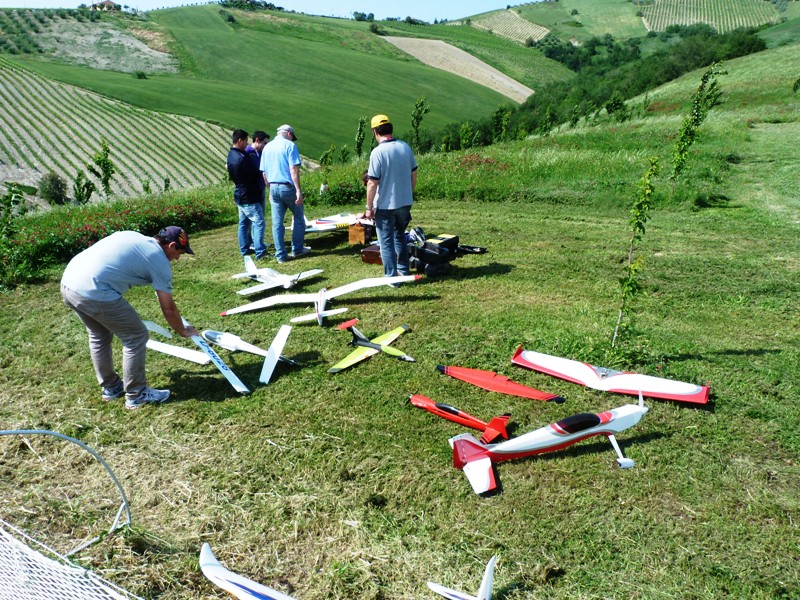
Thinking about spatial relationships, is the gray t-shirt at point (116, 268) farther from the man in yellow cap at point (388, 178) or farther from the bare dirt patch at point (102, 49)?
the bare dirt patch at point (102, 49)

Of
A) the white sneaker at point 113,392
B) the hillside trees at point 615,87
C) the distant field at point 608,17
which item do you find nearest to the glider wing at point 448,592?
the white sneaker at point 113,392

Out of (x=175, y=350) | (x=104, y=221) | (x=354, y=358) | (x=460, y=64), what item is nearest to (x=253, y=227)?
(x=175, y=350)

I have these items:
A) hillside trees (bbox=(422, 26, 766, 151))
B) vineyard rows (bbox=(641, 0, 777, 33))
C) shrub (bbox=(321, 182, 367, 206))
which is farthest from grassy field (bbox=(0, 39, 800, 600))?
vineyard rows (bbox=(641, 0, 777, 33))

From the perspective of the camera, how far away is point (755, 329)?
7176 mm

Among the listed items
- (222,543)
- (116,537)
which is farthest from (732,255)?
(116,537)

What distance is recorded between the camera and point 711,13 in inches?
4134

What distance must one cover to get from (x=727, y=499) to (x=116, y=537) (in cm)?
505

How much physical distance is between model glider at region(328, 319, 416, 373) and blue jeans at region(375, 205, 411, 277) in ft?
5.46

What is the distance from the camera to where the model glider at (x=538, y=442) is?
4793 mm

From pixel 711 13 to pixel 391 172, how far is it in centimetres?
12796

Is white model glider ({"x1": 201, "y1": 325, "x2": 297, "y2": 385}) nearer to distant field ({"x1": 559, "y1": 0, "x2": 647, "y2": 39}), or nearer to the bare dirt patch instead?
the bare dirt patch

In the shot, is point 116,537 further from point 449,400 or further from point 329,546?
point 449,400

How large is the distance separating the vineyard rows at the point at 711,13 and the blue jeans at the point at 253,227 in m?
113

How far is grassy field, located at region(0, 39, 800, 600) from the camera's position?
3.96 metres
